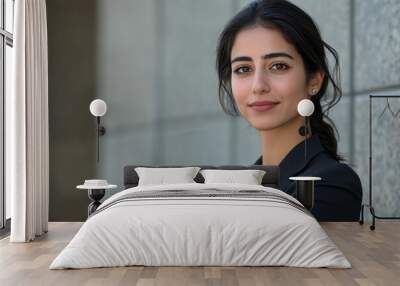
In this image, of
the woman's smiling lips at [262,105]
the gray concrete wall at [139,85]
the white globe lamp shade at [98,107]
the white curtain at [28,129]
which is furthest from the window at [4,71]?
the woman's smiling lips at [262,105]

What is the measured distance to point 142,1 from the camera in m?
7.06

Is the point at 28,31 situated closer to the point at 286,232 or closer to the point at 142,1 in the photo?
the point at 142,1

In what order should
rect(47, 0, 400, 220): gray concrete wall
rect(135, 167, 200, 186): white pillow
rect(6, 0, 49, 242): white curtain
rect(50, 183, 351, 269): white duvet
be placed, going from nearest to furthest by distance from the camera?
rect(50, 183, 351, 269): white duvet
rect(6, 0, 49, 242): white curtain
rect(135, 167, 200, 186): white pillow
rect(47, 0, 400, 220): gray concrete wall

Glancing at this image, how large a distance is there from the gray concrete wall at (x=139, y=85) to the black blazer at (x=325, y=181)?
59cm

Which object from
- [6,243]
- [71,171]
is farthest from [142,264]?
[71,171]

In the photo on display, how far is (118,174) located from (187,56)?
1.58 meters

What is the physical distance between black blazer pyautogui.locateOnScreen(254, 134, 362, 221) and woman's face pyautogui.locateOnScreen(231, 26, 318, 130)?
A: 41cm

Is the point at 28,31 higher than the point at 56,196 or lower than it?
higher

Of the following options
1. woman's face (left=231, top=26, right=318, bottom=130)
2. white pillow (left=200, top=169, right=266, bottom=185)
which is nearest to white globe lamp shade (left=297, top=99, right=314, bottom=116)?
woman's face (left=231, top=26, right=318, bottom=130)

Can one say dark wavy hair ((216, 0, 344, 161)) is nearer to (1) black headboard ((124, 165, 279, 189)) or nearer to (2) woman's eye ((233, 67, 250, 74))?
(2) woman's eye ((233, 67, 250, 74))

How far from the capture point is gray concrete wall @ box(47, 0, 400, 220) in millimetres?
6965

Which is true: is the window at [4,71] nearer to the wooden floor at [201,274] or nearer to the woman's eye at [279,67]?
the wooden floor at [201,274]

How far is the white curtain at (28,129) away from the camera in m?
5.47

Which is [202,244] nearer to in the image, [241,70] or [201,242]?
[201,242]
